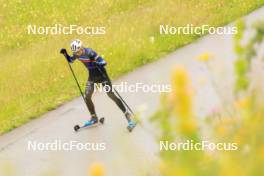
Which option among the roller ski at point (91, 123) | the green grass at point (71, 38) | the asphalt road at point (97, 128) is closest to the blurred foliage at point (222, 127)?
the asphalt road at point (97, 128)

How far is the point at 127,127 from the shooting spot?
11719mm

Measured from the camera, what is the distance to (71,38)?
20.5 m

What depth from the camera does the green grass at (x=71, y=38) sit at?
15.7 meters

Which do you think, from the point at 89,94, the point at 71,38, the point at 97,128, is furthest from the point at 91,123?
the point at 71,38

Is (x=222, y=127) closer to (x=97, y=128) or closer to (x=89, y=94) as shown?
(x=89, y=94)

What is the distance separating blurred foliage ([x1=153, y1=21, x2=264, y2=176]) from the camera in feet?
7.66

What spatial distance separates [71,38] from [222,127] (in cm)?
1732

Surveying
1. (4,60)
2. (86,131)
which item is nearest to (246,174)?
(86,131)

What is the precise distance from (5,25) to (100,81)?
39.6ft

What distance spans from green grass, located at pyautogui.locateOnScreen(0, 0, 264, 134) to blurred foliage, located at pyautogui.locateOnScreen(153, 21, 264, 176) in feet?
35.5

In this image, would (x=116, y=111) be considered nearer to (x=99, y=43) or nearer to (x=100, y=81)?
(x=100, y=81)

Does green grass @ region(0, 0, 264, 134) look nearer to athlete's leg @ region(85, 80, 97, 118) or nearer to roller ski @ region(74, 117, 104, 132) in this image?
roller ski @ region(74, 117, 104, 132)

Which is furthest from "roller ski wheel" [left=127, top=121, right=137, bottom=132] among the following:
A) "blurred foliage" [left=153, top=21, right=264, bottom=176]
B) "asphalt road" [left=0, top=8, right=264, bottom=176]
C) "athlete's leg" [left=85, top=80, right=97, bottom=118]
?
"blurred foliage" [left=153, top=21, right=264, bottom=176]

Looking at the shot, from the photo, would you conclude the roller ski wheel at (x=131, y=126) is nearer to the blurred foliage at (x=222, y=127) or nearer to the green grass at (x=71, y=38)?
the green grass at (x=71, y=38)
